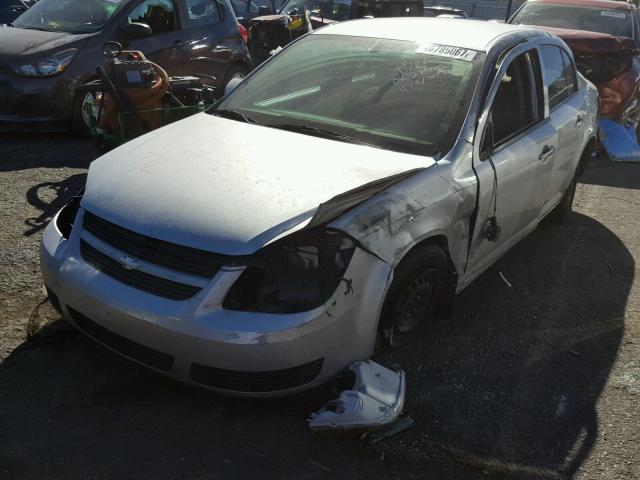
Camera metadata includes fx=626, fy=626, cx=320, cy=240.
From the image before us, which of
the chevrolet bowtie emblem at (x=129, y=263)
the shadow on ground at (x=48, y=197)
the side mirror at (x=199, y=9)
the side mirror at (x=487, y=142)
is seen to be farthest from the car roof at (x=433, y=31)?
the side mirror at (x=199, y=9)

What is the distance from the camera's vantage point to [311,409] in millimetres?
2777

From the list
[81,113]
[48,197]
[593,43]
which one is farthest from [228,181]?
[593,43]

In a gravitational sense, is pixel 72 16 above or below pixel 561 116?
above

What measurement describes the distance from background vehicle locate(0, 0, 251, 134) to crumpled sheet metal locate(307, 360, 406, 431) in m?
5.03

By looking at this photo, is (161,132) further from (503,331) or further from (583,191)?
(583,191)

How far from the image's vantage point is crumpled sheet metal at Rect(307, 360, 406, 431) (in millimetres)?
2490

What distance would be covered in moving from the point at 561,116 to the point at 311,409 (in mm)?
2795

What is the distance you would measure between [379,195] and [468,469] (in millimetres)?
1198

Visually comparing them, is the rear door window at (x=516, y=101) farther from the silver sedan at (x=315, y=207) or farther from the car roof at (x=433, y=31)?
the car roof at (x=433, y=31)

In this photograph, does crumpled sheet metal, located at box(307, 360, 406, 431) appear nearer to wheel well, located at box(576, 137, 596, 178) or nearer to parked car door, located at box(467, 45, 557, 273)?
parked car door, located at box(467, 45, 557, 273)

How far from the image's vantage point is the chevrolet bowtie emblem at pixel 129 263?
257 cm

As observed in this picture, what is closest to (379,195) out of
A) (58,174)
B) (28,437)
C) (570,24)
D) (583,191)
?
(28,437)

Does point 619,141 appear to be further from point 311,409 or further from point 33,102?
point 33,102

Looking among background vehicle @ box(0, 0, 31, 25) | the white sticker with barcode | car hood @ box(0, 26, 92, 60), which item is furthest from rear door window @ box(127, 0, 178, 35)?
background vehicle @ box(0, 0, 31, 25)
